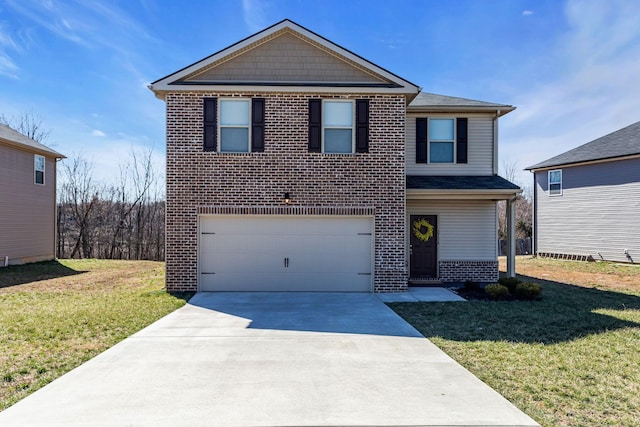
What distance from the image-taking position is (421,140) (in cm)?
1200

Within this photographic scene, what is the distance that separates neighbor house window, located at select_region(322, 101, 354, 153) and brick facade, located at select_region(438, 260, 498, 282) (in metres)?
4.84

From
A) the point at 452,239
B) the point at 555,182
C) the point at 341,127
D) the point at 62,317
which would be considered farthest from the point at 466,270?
the point at 555,182

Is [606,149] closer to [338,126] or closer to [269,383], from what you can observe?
[338,126]

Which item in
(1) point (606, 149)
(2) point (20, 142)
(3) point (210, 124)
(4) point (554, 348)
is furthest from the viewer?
(1) point (606, 149)

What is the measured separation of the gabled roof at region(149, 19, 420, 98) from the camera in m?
10.2

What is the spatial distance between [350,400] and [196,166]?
308 inches

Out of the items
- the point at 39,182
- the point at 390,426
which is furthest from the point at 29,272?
the point at 390,426

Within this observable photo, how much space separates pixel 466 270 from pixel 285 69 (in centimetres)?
808

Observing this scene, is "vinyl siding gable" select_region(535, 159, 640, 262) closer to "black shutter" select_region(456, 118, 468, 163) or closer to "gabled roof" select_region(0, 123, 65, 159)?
"black shutter" select_region(456, 118, 468, 163)

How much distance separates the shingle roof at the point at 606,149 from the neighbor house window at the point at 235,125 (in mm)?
16593

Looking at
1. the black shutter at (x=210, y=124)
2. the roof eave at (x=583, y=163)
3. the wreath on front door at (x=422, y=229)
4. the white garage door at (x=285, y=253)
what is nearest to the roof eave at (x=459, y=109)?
the wreath on front door at (x=422, y=229)

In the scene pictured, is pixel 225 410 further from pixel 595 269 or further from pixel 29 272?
pixel 595 269

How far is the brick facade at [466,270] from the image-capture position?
11938mm

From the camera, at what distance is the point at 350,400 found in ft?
13.4
